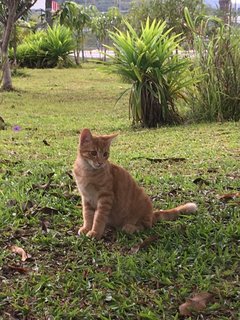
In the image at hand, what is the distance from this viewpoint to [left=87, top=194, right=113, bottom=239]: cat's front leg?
11.4 feet

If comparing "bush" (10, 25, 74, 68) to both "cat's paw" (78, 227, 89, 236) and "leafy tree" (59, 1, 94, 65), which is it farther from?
"cat's paw" (78, 227, 89, 236)

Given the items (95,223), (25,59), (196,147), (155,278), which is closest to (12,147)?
(196,147)

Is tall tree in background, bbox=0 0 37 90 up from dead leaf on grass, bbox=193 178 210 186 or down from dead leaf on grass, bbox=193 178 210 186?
up

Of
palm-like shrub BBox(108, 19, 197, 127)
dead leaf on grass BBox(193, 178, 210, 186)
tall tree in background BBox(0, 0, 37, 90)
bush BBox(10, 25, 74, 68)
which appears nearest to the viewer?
dead leaf on grass BBox(193, 178, 210, 186)

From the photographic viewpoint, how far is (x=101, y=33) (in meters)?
27.1

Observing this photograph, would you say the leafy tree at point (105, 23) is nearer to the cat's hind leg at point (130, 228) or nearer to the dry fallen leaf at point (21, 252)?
the cat's hind leg at point (130, 228)

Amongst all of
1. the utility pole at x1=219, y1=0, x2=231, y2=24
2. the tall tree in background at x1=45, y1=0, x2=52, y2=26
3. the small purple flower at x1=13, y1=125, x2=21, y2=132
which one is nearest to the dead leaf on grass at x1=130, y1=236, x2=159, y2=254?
the small purple flower at x1=13, y1=125, x2=21, y2=132

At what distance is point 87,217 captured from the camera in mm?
3609

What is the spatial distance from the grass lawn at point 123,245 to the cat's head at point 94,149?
0.46 metres

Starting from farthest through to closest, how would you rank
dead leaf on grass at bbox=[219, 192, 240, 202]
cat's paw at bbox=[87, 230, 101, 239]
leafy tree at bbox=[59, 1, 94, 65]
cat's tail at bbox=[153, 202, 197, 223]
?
leafy tree at bbox=[59, 1, 94, 65], dead leaf on grass at bbox=[219, 192, 240, 202], cat's tail at bbox=[153, 202, 197, 223], cat's paw at bbox=[87, 230, 101, 239]

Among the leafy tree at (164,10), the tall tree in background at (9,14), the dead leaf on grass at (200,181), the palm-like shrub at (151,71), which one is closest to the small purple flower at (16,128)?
the palm-like shrub at (151,71)

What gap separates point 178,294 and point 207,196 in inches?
67.2

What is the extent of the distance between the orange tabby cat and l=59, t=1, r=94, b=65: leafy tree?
51.3ft

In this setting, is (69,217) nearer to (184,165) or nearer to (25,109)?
(184,165)
